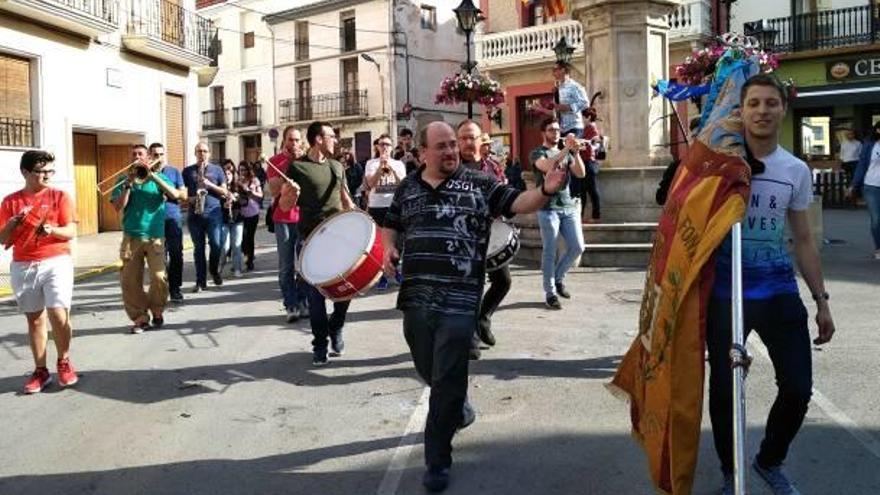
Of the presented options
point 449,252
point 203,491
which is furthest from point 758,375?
point 203,491

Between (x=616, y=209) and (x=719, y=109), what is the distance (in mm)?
8743

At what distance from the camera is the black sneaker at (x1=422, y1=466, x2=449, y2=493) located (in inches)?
153

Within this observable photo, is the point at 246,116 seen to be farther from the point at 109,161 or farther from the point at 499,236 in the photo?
the point at 499,236

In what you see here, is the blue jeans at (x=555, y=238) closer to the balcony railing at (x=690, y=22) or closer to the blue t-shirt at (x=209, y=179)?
the blue t-shirt at (x=209, y=179)

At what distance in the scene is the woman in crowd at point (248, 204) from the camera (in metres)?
12.8

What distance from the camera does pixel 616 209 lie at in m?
12.3

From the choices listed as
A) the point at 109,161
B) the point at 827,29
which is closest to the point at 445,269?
the point at 109,161

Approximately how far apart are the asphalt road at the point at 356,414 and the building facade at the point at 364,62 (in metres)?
30.5

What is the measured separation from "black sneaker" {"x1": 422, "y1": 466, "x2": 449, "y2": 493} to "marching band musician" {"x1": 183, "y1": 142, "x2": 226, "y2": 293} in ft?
23.8

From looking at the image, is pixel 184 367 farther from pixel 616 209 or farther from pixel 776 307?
pixel 616 209

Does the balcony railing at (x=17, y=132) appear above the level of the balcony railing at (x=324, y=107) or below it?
below

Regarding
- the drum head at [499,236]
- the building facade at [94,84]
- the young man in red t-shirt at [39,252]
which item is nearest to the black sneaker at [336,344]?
the drum head at [499,236]

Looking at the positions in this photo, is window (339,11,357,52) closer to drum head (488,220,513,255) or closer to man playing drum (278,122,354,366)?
man playing drum (278,122,354,366)

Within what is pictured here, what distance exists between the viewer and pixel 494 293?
665cm
